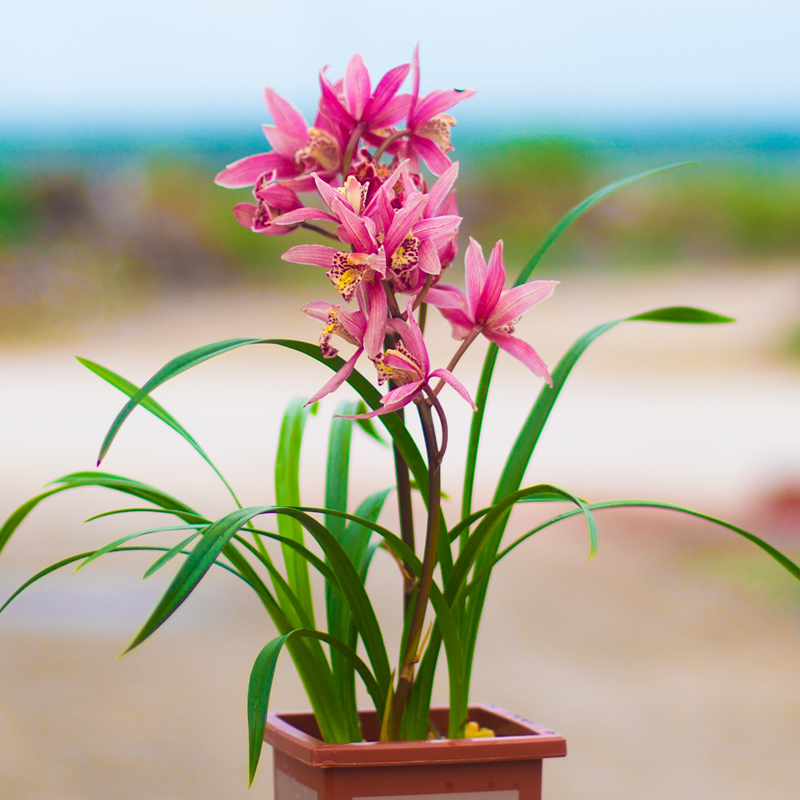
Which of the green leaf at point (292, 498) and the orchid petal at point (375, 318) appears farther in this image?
the green leaf at point (292, 498)

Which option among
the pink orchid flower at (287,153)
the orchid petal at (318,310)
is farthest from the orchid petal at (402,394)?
the pink orchid flower at (287,153)

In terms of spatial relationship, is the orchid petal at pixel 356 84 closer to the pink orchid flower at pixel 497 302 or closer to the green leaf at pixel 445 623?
the pink orchid flower at pixel 497 302

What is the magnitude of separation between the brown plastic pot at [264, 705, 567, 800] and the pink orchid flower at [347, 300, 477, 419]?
0.26 meters

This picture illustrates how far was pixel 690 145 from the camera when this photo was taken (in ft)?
23.4

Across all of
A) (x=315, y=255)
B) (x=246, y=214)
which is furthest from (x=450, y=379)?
(x=246, y=214)

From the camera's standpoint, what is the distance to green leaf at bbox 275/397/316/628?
2.82ft

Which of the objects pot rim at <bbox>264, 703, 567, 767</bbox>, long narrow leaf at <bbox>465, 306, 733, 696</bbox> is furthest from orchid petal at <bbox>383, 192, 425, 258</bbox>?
pot rim at <bbox>264, 703, 567, 767</bbox>

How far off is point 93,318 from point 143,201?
1715mm

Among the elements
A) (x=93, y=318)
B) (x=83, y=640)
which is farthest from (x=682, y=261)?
(x=83, y=640)

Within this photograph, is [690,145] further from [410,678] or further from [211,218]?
[410,678]

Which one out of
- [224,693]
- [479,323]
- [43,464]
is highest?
[43,464]

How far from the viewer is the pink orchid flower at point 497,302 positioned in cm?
71

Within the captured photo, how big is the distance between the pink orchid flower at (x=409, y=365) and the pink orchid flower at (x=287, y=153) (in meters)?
0.16

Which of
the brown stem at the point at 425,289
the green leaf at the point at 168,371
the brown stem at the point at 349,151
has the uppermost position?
the brown stem at the point at 349,151
